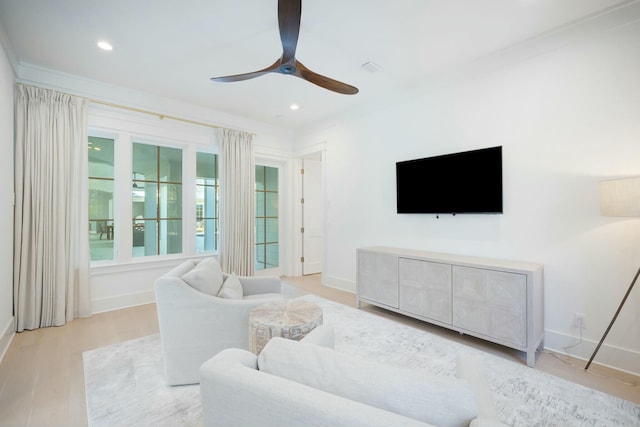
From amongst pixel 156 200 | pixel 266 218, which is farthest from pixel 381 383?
pixel 266 218

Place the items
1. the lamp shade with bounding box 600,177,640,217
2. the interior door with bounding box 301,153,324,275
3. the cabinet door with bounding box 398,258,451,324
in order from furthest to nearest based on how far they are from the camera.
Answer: the interior door with bounding box 301,153,324,275 → the cabinet door with bounding box 398,258,451,324 → the lamp shade with bounding box 600,177,640,217

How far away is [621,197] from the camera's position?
2.00 meters

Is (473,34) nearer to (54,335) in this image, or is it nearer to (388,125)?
(388,125)

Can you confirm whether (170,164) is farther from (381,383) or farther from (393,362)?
(381,383)

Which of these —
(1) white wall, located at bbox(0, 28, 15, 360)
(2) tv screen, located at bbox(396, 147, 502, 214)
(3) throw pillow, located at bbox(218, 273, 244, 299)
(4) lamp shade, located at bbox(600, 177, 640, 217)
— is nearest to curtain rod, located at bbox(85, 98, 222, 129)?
(1) white wall, located at bbox(0, 28, 15, 360)

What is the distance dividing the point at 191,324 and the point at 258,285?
2.96 feet

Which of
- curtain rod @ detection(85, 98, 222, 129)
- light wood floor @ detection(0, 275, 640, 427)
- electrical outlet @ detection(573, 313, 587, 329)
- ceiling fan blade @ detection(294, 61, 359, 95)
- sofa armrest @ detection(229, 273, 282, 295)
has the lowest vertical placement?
light wood floor @ detection(0, 275, 640, 427)

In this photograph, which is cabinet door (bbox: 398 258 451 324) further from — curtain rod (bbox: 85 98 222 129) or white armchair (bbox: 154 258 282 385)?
curtain rod (bbox: 85 98 222 129)

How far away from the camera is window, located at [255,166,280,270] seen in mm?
5254

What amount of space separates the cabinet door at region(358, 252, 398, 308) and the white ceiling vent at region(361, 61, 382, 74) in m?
2.07

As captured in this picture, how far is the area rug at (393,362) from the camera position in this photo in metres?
1.73

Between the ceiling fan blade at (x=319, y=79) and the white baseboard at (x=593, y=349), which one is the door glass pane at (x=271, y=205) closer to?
the ceiling fan blade at (x=319, y=79)

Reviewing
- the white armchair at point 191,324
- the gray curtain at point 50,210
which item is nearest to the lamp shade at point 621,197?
the white armchair at point 191,324

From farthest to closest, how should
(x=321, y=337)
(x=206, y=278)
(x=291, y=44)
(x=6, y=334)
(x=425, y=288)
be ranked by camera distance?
(x=425, y=288)
(x=6, y=334)
(x=206, y=278)
(x=291, y=44)
(x=321, y=337)
